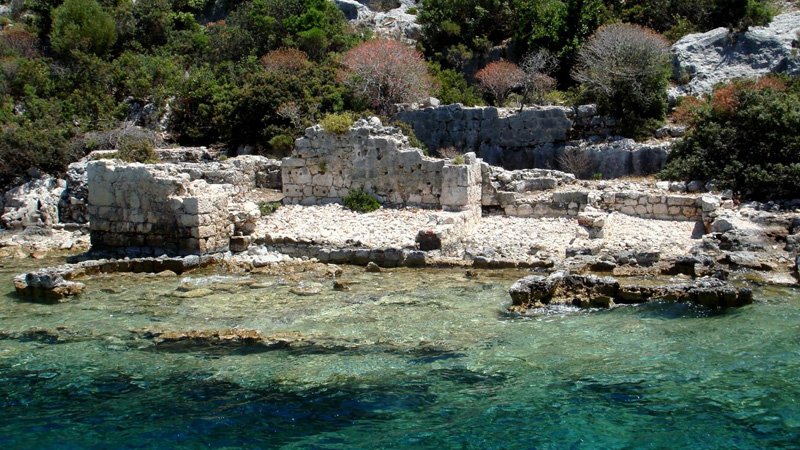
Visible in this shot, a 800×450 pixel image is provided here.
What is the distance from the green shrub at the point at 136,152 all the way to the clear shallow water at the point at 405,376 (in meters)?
8.48

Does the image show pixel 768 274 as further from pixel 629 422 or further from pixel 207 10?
pixel 207 10

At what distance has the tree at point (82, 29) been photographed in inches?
1204

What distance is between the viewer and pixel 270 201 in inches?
760

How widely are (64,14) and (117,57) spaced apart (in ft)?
8.58

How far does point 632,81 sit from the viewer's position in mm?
23219

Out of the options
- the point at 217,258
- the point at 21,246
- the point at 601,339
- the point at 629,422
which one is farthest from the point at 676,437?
the point at 21,246

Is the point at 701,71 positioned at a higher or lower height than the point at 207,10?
lower

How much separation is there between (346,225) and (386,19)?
70.8 ft

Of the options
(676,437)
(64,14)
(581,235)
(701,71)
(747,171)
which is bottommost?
(676,437)

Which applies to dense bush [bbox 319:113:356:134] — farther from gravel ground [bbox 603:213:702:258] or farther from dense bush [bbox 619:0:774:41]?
dense bush [bbox 619:0:774:41]

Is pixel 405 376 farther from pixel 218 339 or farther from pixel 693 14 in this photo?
pixel 693 14

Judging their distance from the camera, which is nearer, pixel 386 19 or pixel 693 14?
pixel 693 14

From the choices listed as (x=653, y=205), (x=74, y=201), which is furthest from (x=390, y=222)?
(x=74, y=201)

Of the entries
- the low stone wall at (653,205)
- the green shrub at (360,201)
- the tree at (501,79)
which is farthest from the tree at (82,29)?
the low stone wall at (653,205)
